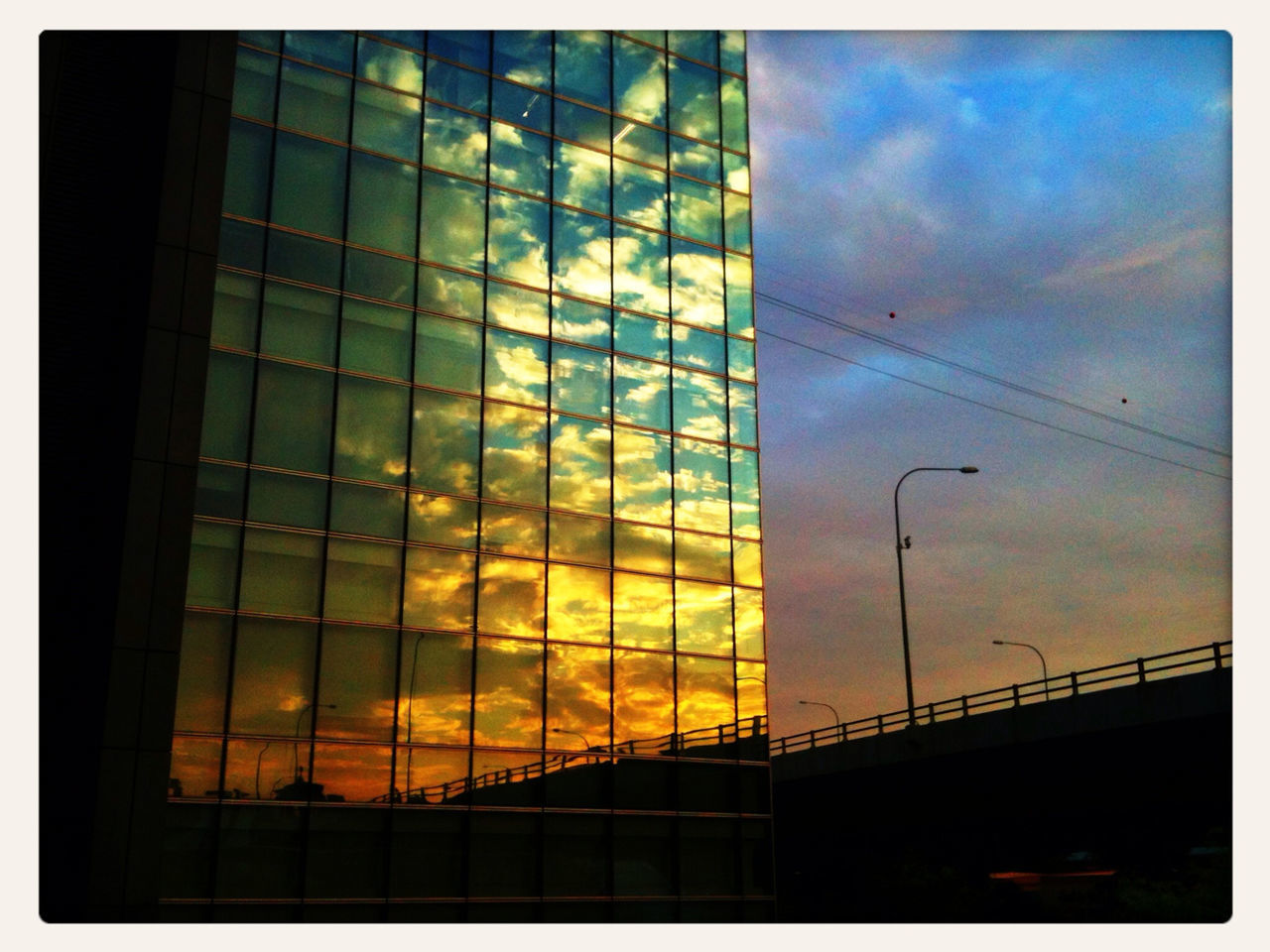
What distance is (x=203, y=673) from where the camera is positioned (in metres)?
20.0

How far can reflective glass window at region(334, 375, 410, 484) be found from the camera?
22328mm

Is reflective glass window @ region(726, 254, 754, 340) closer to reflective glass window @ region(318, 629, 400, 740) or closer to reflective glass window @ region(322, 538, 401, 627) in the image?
reflective glass window @ region(322, 538, 401, 627)

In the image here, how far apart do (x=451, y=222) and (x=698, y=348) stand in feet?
21.9

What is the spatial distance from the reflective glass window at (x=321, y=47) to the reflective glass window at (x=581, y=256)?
538 centimetres

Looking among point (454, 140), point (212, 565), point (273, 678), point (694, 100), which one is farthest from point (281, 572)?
point (694, 100)

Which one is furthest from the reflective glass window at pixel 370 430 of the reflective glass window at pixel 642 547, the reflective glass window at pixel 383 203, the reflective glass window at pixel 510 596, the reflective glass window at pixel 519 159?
the reflective glass window at pixel 519 159

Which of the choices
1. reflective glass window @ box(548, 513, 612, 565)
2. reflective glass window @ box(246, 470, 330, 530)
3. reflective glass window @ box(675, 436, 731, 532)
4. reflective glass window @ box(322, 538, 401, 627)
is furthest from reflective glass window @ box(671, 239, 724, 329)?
reflective glass window @ box(246, 470, 330, 530)

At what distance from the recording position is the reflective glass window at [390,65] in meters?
24.1

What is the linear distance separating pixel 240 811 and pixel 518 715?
5528mm

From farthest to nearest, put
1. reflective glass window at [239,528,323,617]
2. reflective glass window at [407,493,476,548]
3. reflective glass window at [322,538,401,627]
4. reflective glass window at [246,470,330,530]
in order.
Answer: reflective glass window at [407,493,476,548] < reflective glass window at [322,538,401,627] < reflective glass window at [246,470,330,530] < reflective glass window at [239,528,323,617]

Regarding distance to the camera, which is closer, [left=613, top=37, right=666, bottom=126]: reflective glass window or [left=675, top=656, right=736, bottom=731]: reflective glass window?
[left=675, top=656, right=736, bottom=731]: reflective glass window

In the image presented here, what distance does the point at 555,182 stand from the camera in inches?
1031

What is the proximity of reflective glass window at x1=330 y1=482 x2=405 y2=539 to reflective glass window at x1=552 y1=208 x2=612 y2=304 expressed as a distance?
6344 mm

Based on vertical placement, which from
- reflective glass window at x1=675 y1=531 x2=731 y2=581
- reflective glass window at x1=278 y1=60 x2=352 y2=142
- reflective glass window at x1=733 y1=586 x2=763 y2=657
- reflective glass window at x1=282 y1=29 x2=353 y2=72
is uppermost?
reflective glass window at x1=282 y1=29 x2=353 y2=72
